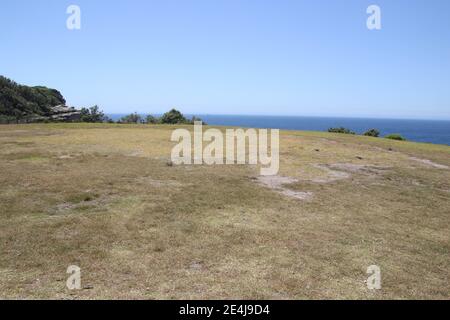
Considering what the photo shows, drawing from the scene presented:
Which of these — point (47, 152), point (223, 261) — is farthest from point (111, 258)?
point (47, 152)

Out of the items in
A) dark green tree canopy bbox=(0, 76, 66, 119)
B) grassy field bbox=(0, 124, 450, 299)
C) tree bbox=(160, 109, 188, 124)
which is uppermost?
dark green tree canopy bbox=(0, 76, 66, 119)

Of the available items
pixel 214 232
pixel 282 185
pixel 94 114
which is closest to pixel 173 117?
pixel 94 114

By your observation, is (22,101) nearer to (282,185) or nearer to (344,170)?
(344,170)

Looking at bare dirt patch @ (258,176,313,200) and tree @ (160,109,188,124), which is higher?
tree @ (160,109,188,124)

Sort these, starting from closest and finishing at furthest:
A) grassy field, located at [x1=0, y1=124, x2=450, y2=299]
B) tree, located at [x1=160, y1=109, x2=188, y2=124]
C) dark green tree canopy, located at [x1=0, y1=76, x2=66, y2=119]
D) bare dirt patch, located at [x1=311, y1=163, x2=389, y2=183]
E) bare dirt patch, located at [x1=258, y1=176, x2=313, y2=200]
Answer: grassy field, located at [x1=0, y1=124, x2=450, y2=299] → bare dirt patch, located at [x1=258, y1=176, x2=313, y2=200] → bare dirt patch, located at [x1=311, y1=163, x2=389, y2=183] → tree, located at [x1=160, y1=109, x2=188, y2=124] → dark green tree canopy, located at [x1=0, y1=76, x2=66, y2=119]

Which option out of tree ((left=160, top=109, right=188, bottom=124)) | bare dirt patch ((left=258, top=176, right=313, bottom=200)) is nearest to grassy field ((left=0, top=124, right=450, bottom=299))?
bare dirt patch ((left=258, top=176, right=313, bottom=200))

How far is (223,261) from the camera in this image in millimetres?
8016

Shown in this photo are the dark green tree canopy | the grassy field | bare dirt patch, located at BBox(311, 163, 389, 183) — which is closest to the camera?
the grassy field

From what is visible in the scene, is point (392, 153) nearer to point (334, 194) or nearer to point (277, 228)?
point (334, 194)

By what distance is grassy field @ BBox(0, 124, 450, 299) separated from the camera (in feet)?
23.0

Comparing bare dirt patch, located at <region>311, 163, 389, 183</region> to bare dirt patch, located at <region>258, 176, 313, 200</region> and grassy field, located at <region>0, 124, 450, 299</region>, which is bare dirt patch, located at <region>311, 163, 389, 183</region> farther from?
bare dirt patch, located at <region>258, 176, 313, 200</region>

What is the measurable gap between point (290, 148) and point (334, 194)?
1383 cm

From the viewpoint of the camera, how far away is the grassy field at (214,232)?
23.0ft

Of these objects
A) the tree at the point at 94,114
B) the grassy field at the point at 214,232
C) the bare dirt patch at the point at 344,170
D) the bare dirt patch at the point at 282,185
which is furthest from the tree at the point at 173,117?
the bare dirt patch at the point at 282,185
